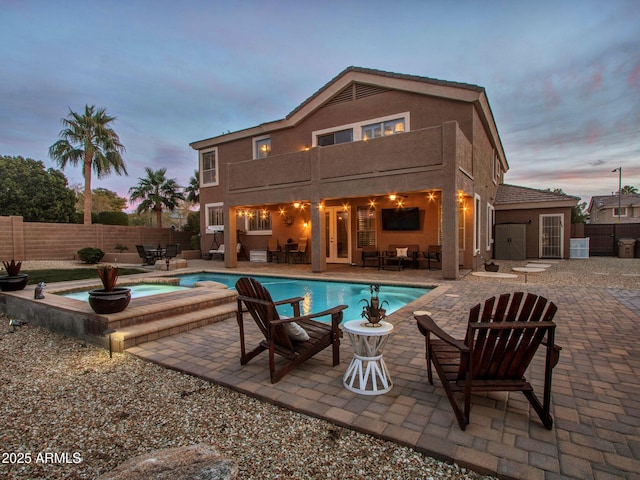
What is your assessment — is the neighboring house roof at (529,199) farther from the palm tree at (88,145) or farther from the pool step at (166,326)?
the palm tree at (88,145)

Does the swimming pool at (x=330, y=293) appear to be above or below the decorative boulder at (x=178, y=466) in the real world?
below

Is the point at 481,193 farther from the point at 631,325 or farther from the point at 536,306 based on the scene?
the point at 536,306

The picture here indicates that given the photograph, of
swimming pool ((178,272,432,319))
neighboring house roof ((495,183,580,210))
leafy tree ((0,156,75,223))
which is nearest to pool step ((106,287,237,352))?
swimming pool ((178,272,432,319))

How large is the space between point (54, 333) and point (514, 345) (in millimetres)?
6571

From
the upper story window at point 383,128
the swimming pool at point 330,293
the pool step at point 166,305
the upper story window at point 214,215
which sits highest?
the upper story window at point 383,128

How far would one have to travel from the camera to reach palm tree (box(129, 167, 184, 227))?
23828 millimetres

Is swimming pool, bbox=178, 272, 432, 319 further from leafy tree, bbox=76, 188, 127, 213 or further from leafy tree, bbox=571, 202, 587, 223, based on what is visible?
leafy tree, bbox=76, 188, 127, 213

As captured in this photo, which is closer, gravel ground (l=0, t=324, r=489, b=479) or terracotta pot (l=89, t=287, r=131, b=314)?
gravel ground (l=0, t=324, r=489, b=479)

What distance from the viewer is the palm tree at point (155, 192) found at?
23.8 metres

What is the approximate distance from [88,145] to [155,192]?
493 centimetres

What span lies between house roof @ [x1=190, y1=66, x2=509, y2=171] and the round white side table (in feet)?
35.6

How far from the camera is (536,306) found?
248 cm

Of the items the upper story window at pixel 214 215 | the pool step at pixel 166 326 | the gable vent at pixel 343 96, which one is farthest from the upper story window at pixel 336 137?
the pool step at pixel 166 326

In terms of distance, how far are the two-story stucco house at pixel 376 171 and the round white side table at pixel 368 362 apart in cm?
722
